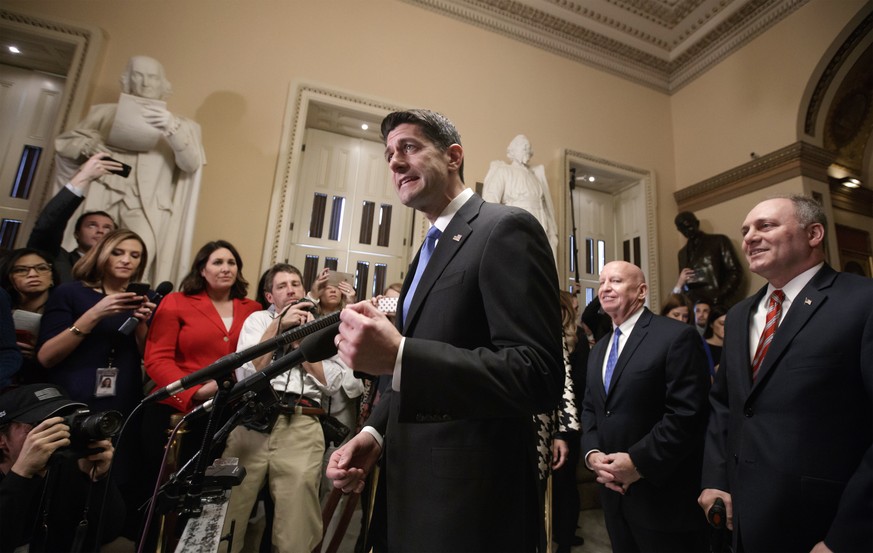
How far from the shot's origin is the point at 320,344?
0.98 meters

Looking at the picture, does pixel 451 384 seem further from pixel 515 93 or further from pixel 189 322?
pixel 515 93

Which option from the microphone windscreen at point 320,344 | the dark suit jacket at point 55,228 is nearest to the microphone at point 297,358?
the microphone windscreen at point 320,344

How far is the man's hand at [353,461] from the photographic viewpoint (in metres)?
1.11

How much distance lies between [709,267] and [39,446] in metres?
6.40

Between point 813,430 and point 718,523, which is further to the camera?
point 718,523

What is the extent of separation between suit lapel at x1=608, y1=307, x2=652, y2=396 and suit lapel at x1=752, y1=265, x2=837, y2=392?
25.2 inches

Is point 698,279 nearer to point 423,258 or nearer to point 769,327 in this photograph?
point 769,327

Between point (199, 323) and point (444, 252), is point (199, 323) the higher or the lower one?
the lower one

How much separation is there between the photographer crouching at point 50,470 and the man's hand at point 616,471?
1.86 meters

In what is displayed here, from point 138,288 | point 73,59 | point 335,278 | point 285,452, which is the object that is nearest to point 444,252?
point 285,452

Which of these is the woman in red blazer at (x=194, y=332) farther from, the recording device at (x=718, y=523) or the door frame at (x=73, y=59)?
the door frame at (x=73, y=59)

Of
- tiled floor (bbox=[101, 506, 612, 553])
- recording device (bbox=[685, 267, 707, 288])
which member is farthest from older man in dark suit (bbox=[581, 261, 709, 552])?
recording device (bbox=[685, 267, 707, 288])

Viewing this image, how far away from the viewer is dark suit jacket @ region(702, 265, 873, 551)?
1265 millimetres

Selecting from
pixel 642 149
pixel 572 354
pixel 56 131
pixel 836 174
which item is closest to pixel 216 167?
pixel 56 131
